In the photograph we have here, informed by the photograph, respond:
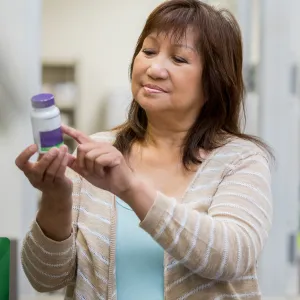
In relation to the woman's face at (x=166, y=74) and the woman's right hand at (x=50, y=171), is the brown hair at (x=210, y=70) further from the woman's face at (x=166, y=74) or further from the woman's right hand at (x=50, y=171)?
the woman's right hand at (x=50, y=171)

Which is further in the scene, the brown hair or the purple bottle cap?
the brown hair

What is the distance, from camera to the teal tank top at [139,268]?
1.10m

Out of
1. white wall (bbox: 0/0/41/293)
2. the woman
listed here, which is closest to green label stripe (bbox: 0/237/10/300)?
the woman

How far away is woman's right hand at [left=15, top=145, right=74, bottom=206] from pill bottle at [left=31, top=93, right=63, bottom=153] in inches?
0.5

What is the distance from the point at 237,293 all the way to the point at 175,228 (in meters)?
0.20

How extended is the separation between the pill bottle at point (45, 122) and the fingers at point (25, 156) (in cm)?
1

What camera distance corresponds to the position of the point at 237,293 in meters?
1.10

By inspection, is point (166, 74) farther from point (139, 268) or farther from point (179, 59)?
point (139, 268)

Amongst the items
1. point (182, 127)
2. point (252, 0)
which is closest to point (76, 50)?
point (252, 0)

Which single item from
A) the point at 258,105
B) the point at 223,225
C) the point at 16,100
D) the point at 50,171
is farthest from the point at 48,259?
the point at 258,105

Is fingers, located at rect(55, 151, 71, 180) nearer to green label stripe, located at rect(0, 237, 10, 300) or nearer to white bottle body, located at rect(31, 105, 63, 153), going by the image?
white bottle body, located at rect(31, 105, 63, 153)

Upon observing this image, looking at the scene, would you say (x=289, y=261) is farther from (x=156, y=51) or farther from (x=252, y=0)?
(x=156, y=51)

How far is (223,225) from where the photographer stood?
103 centimetres

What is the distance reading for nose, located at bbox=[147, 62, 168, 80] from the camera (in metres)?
1.11
